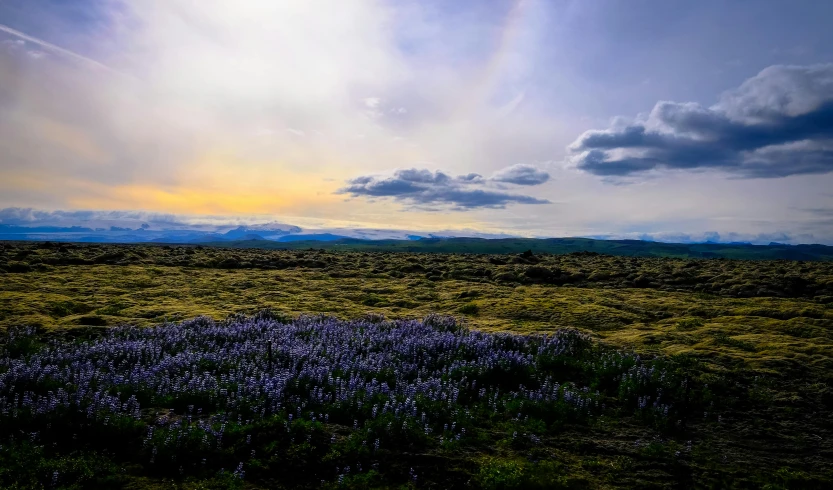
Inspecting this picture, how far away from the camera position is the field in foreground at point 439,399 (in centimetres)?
684

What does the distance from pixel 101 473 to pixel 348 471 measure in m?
3.54

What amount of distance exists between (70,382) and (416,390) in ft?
24.1

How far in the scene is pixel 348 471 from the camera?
668cm

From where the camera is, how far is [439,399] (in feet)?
30.7

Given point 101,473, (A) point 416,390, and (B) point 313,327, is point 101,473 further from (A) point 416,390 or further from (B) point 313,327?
(B) point 313,327

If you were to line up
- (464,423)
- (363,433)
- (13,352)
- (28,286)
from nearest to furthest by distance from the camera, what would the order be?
1. (363,433)
2. (464,423)
3. (13,352)
4. (28,286)

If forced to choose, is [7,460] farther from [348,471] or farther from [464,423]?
[464,423]

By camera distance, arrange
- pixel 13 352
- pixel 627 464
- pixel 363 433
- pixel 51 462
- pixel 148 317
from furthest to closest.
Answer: pixel 148 317 < pixel 13 352 < pixel 363 433 < pixel 627 464 < pixel 51 462

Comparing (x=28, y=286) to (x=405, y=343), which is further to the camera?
(x=28, y=286)

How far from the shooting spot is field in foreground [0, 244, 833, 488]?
684 cm

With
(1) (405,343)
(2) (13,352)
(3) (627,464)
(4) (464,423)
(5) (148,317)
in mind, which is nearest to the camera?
(3) (627,464)

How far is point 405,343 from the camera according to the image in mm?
12750

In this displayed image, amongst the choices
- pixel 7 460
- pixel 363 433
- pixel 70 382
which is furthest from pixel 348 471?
pixel 70 382

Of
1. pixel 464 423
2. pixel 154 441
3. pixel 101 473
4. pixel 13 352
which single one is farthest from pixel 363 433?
pixel 13 352
